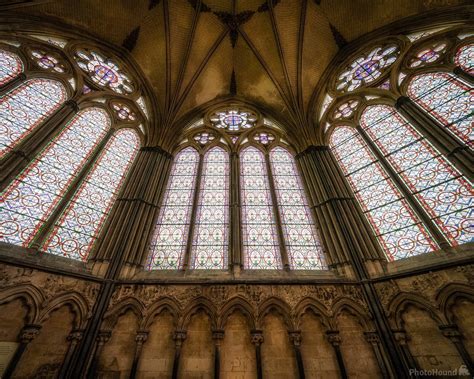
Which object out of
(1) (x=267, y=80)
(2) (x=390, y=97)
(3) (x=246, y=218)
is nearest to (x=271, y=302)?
(3) (x=246, y=218)

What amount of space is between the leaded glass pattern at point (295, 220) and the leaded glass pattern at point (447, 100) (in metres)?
4.92

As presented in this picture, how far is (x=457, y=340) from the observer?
453 cm

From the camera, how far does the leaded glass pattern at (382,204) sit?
6.24 meters

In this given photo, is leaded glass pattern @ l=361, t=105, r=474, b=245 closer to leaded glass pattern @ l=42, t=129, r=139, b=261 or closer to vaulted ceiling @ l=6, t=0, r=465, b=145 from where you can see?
vaulted ceiling @ l=6, t=0, r=465, b=145

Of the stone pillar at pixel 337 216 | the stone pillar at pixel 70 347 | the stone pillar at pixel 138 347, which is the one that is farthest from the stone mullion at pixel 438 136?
the stone pillar at pixel 70 347

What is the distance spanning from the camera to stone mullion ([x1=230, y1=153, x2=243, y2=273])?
22.5ft

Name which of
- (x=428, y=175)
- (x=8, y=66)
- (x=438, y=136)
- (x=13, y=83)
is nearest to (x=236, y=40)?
(x=8, y=66)

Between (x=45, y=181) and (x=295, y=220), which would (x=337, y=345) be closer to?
(x=295, y=220)

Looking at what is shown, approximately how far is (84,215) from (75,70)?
651 centimetres

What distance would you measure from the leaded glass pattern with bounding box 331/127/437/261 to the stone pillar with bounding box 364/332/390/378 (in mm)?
2165

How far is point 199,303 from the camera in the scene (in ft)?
19.0

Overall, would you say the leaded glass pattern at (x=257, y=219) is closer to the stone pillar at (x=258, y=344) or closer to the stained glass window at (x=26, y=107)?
the stone pillar at (x=258, y=344)

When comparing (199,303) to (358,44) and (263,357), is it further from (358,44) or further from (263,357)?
(358,44)

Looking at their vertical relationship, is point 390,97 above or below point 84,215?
above
